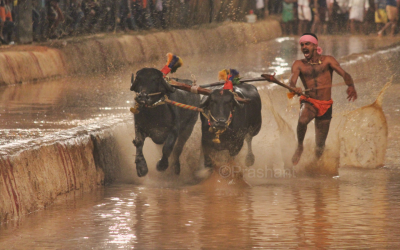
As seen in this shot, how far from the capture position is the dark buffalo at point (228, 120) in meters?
8.78

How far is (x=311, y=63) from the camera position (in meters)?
9.72

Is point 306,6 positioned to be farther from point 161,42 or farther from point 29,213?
point 29,213

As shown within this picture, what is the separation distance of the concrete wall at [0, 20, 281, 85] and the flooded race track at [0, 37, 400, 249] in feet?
12.0

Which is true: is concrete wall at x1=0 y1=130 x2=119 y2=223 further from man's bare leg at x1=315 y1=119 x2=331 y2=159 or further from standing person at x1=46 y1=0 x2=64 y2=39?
standing person at x1=46 y1=0 x2=64 y2=39

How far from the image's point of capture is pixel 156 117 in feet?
30.5

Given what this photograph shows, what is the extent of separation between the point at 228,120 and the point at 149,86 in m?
0.97

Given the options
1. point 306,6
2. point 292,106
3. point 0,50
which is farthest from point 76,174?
point 306,6

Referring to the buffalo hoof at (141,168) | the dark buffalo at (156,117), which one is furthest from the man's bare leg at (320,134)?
the buffalo hoof at (141,168)

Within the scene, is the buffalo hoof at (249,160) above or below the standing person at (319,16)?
below

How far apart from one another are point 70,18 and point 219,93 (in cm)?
1419

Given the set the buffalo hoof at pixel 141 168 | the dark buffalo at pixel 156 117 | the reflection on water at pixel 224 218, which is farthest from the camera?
the buffalo hoof at pixel 141 168

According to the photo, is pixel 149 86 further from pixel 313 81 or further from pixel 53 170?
pixel 313 81

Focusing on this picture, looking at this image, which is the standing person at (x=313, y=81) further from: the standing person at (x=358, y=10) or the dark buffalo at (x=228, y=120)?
the standing person at (x=358, y=10)

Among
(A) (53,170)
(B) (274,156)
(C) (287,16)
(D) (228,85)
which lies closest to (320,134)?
(B) (274,156)
